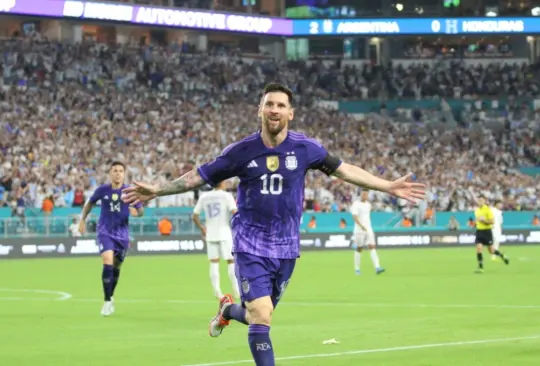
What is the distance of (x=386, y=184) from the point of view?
9.69 metres

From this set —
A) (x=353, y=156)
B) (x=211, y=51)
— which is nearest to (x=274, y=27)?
(x=211, y=51)

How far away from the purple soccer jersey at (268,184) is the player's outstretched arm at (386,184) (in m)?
0.24

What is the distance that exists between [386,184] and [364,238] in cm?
2193

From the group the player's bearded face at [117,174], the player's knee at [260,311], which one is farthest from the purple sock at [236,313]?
the player's bearded face at [117,174]

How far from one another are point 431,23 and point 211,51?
589 inches

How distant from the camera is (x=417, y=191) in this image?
9609 millimetres

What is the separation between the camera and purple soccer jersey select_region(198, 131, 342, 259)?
970 centimetres

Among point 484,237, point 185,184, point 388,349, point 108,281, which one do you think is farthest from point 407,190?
point 484,237

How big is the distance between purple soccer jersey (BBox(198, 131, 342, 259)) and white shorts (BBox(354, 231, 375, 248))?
21032 millimetres

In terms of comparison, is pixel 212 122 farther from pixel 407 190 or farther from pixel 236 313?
pixel 407 190

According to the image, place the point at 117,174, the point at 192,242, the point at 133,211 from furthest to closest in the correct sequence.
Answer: the point at 192,242, the point at 117,174, the point at 133,211

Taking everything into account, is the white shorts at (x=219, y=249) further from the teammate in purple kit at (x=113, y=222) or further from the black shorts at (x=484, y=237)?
the black shorts at (x=484, y=237)

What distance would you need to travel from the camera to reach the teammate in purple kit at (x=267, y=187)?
31.6 ft

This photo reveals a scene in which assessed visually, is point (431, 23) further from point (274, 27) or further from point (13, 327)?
point (13, 327)
